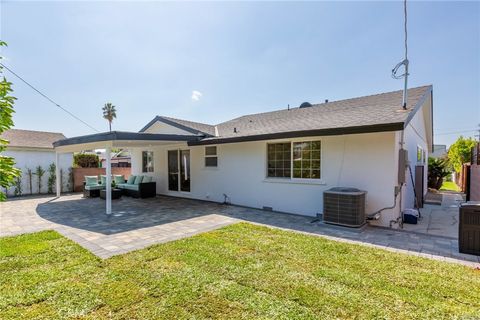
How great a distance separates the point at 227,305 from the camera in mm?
2986

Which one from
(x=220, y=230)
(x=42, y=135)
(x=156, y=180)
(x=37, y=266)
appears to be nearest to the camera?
(x=37, y=266)

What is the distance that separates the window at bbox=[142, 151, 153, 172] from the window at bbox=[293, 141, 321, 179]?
361 inches

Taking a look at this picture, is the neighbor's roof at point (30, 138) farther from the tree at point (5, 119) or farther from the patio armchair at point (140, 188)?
the tree at point (5, 119)

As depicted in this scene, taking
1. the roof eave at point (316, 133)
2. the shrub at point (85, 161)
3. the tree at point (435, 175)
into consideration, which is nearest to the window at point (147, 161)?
the roof eave at point (316, 133)

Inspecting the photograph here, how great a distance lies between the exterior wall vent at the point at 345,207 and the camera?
21.1 feet

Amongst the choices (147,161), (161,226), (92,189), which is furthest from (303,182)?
(92,189)

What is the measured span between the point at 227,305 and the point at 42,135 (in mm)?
19608

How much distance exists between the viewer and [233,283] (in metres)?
3.52

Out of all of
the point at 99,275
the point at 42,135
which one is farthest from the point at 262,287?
the point at 42,135

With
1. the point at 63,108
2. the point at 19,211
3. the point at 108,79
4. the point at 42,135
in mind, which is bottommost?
the point at 19,211

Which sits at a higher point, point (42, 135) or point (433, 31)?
point (433, 31)

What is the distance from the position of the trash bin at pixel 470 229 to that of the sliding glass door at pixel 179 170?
1018 cm

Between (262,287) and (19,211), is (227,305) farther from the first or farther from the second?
(19,211)

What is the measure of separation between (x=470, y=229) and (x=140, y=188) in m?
12.2
